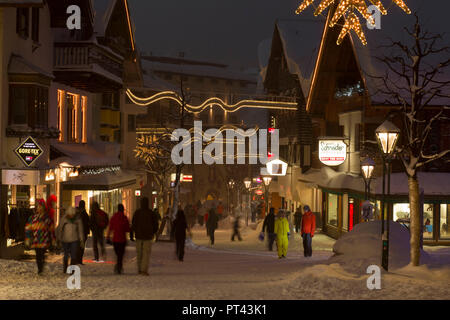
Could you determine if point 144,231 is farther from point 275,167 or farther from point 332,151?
point 275,167

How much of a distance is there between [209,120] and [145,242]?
81629 mm

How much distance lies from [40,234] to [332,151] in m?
21.2

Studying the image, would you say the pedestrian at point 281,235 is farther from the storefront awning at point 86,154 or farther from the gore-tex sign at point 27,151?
the storefront awning at point 86,154

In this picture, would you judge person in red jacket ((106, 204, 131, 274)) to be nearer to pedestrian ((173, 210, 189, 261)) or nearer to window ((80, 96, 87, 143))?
pedestrian ((173, 210, 189, 261))

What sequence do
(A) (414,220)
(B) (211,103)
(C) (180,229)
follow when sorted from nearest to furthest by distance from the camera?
(A) (414,220)
(C) (180,229)
(B) (211,103)

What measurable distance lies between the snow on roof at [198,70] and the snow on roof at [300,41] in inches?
1914

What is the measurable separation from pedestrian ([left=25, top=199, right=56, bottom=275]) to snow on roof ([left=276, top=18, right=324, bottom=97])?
31.2 m

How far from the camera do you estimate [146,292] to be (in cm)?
1195

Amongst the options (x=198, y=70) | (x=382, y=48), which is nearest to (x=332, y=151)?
(x=382, y=48)

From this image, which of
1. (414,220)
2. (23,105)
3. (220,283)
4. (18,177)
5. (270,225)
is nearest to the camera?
(220,283)

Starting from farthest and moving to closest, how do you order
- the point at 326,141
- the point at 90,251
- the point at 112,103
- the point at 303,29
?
the point at 303,29 < the point at 112,103 < the point at 326,141 < the point at 90,251

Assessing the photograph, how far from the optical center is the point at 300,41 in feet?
165
